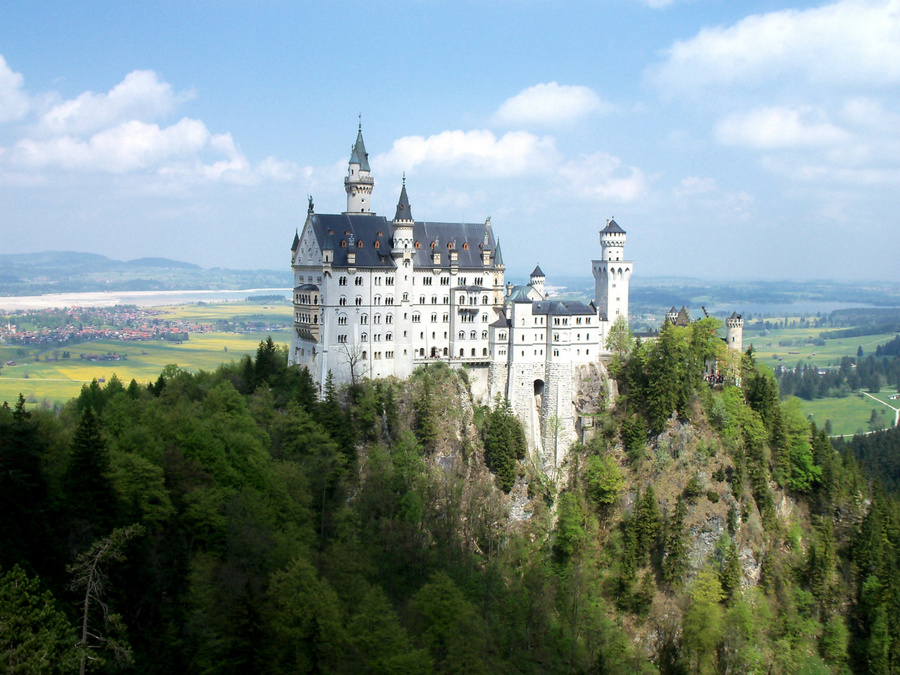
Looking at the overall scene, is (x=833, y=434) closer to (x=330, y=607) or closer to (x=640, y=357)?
(x=640, y=357)

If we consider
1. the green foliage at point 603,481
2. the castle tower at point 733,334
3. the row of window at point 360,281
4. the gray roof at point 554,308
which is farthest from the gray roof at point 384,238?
the castle tower at point 733,334

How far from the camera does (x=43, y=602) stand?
35.2 m

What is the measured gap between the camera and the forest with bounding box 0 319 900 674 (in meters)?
40.5

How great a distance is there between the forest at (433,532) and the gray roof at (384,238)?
11.8 metres

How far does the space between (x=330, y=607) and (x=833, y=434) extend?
157 metres

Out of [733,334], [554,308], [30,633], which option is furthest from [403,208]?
[30,633]

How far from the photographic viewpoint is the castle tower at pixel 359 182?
82.3 metres

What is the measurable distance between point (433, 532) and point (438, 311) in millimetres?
25182

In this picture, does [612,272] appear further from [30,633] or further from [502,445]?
[30,633]

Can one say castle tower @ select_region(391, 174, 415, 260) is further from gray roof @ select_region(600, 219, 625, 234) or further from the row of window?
gray roof @ select_region(600, 219, 625, 234)

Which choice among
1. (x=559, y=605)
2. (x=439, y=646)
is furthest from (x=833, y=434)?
(x=439, y=646)

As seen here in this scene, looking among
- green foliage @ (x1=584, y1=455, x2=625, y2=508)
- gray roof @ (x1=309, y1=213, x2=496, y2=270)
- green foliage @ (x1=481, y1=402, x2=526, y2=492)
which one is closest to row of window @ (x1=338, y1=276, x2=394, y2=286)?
gray roof @ (x1=309, y1=213, x2=496, y2=270)

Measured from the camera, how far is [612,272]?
87.8 metres

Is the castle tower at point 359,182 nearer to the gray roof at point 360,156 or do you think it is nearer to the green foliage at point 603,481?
the gray roof at point 360,156
